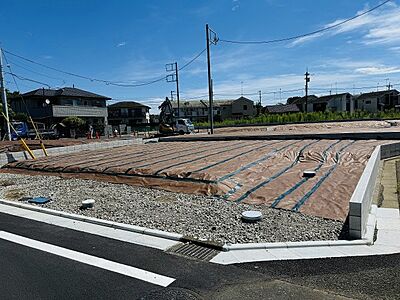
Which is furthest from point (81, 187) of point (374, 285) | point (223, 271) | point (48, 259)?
point (374, 285)

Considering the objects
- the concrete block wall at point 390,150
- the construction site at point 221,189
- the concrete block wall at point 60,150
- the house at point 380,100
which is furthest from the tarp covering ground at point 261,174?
the house at point 380,100

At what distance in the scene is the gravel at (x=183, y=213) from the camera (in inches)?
154

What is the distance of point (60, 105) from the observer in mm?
29328

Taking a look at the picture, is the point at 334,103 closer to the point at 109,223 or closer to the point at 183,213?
the point at 183,213

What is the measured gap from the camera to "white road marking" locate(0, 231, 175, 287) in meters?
2.87

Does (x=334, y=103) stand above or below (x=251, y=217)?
above

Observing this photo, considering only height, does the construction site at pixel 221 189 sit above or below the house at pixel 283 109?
below

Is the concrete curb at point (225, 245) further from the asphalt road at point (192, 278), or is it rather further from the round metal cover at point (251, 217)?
the round metal cover at point (251, 217)

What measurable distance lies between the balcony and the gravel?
77.2 feet

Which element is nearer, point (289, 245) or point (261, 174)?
point (289, 245)

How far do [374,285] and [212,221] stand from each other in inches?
89.7

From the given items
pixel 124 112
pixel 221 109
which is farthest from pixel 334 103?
pixel 124 112

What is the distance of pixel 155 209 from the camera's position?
16.8 ft

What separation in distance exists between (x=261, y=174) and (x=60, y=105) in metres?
27.8
